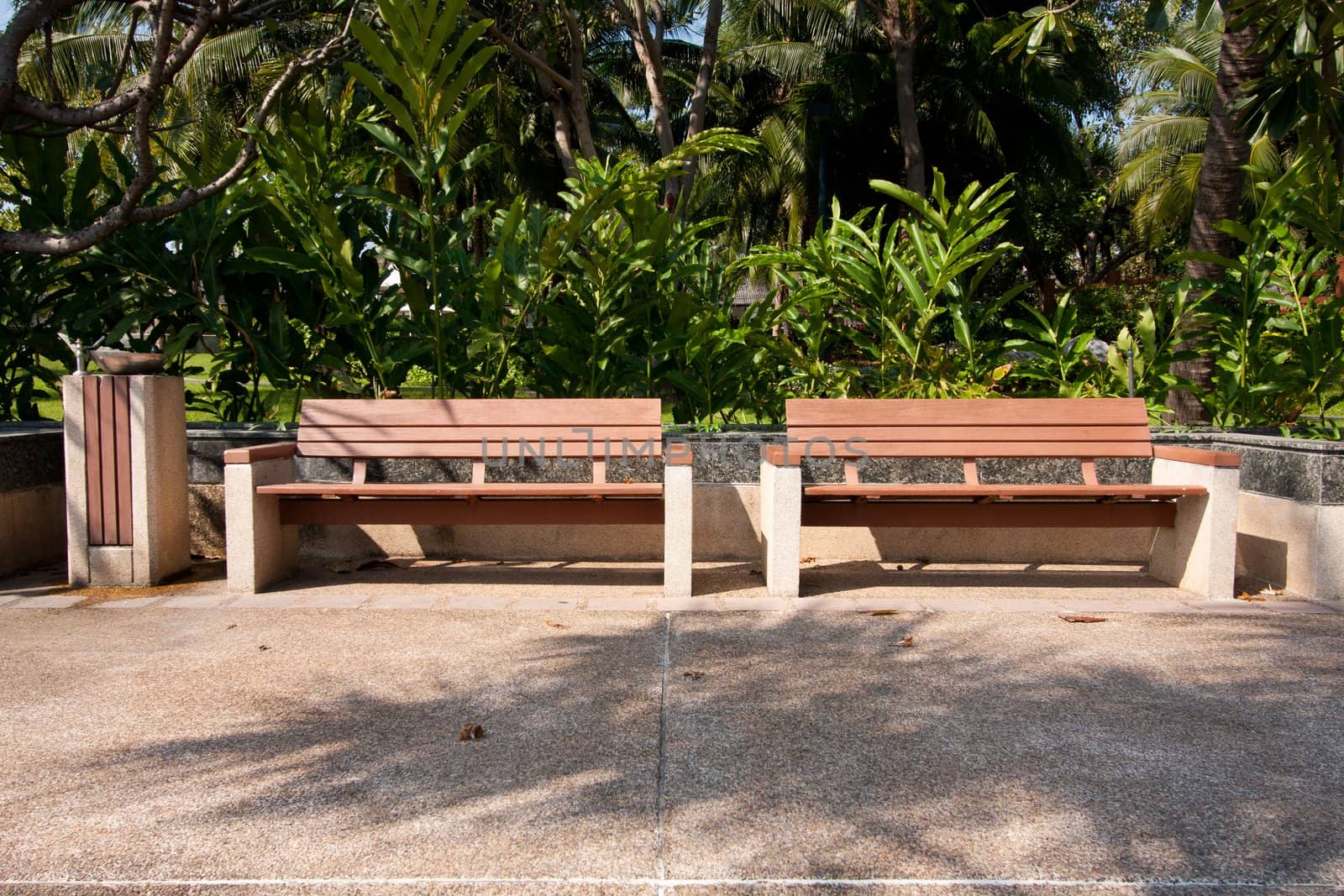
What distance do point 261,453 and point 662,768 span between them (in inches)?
126

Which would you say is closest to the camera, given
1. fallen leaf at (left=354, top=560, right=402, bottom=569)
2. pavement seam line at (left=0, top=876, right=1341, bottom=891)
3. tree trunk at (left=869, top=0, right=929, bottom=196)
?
pavement seam line at (left=0, top=876, right=1341, bottom=891)

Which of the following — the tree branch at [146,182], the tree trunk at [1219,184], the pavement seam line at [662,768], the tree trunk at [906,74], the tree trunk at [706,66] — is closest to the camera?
the pavement seam line at [662,768]

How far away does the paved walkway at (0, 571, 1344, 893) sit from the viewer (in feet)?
8.10

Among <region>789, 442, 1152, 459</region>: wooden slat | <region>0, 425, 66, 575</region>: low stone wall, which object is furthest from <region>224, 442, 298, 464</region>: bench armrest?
<region>789, 442, 1152, 459</region>: wooden slat

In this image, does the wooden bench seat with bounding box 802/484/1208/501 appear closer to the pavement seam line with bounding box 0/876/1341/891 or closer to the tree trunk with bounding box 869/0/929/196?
the pavement seam line with bounding box 0/876/1341/891

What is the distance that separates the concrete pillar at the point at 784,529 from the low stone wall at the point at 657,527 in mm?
767

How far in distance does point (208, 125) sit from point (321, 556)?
1773cm

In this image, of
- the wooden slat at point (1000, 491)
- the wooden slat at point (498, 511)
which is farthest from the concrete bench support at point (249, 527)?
the wooden slat at point (1000, 491)

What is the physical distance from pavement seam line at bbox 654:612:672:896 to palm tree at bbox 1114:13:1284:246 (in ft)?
84.6

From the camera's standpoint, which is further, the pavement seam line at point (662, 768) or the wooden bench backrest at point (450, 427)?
the wooden bench backrest at point (450, 427)

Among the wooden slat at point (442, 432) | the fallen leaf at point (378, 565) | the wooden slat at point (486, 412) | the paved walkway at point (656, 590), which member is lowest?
the paved walkway at point (656, 590)

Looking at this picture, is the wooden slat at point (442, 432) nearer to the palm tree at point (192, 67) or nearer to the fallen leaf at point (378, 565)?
the fallen leaf at point (378, 565)

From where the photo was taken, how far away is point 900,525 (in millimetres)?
5246

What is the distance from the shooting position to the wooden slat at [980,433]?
5.62m
